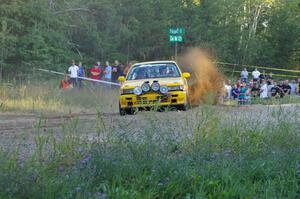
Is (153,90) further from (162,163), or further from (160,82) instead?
(162,163)

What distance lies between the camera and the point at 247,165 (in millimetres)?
6449

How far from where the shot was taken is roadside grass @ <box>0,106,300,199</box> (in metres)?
5.43

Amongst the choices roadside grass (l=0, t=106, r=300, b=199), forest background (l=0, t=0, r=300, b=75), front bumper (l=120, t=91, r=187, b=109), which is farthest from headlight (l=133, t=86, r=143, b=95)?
forest background (l=0, t=0, r=300, b=75)

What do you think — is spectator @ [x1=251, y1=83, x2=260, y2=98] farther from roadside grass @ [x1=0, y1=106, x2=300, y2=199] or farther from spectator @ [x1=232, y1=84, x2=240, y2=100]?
roadside grass @ [x1=0, y1=106, x2=300, y2=199]

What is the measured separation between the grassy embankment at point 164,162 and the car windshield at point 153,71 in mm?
7540

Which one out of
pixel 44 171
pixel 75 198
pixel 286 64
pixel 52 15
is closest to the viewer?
pixel 75 198

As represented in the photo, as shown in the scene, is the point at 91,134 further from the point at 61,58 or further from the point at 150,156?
the point at 61,58

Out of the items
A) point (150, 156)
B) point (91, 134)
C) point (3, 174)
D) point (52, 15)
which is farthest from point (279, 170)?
point (52, 15)

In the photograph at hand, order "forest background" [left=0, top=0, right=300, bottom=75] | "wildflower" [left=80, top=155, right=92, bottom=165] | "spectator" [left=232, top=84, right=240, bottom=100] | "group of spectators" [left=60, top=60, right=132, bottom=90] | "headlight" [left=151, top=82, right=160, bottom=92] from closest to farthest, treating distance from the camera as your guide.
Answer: "wildflower" [left=80, top=155, right=92, bottom=165] < "headlight" [left=151, top=82, right=160, bottom=92] < "group of spectators" [left=60, top=60, right=132, bottom=90] < "spectator" [left=232, top=84, right=240, bottom=100] < "forest background" [left=0, top=0, right=300, bottom=75]

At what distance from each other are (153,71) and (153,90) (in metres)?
1.56

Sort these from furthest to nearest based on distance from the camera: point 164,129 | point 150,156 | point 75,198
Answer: point 164,129 < point 150,156 < point 75,198

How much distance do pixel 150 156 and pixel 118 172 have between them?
1.95 feet

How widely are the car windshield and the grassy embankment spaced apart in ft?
24.7

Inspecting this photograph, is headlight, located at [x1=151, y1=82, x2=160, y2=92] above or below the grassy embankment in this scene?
above
